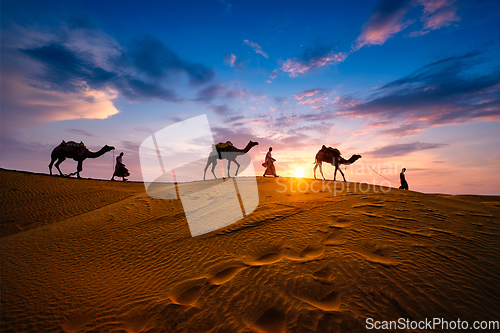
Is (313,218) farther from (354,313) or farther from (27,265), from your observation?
(27,265)

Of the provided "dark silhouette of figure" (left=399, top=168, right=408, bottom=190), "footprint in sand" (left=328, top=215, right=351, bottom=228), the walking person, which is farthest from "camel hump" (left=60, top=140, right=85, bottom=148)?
"dark silhouette of figure" (left=399, top=168, right=408, bottom=190)

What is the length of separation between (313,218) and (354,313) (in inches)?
146

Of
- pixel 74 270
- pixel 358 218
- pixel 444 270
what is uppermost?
pixel 358 218

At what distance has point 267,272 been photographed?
13.1ft

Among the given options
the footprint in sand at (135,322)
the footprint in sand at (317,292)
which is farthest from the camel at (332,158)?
the footprint in sand at (135,322)

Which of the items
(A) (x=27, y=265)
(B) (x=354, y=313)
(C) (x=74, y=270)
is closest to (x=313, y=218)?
(B) (x=354, y=313)

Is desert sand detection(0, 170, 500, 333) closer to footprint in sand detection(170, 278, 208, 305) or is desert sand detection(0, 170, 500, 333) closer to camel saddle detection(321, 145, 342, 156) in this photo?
footprint in sand detection(170, 278, 208, 305)

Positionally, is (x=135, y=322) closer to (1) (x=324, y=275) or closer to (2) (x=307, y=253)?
(1) (x=324, y=275)

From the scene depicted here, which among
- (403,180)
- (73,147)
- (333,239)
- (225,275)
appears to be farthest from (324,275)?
(73,147)

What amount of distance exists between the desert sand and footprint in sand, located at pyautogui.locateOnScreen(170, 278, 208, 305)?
23 mm

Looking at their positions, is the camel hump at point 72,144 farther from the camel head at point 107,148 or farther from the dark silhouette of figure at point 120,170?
the dark silhouette of figure at point 120,170

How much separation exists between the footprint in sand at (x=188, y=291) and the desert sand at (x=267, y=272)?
0.02 metres

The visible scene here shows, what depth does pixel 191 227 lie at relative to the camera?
7.06 m

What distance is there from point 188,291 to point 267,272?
62.5 inches
